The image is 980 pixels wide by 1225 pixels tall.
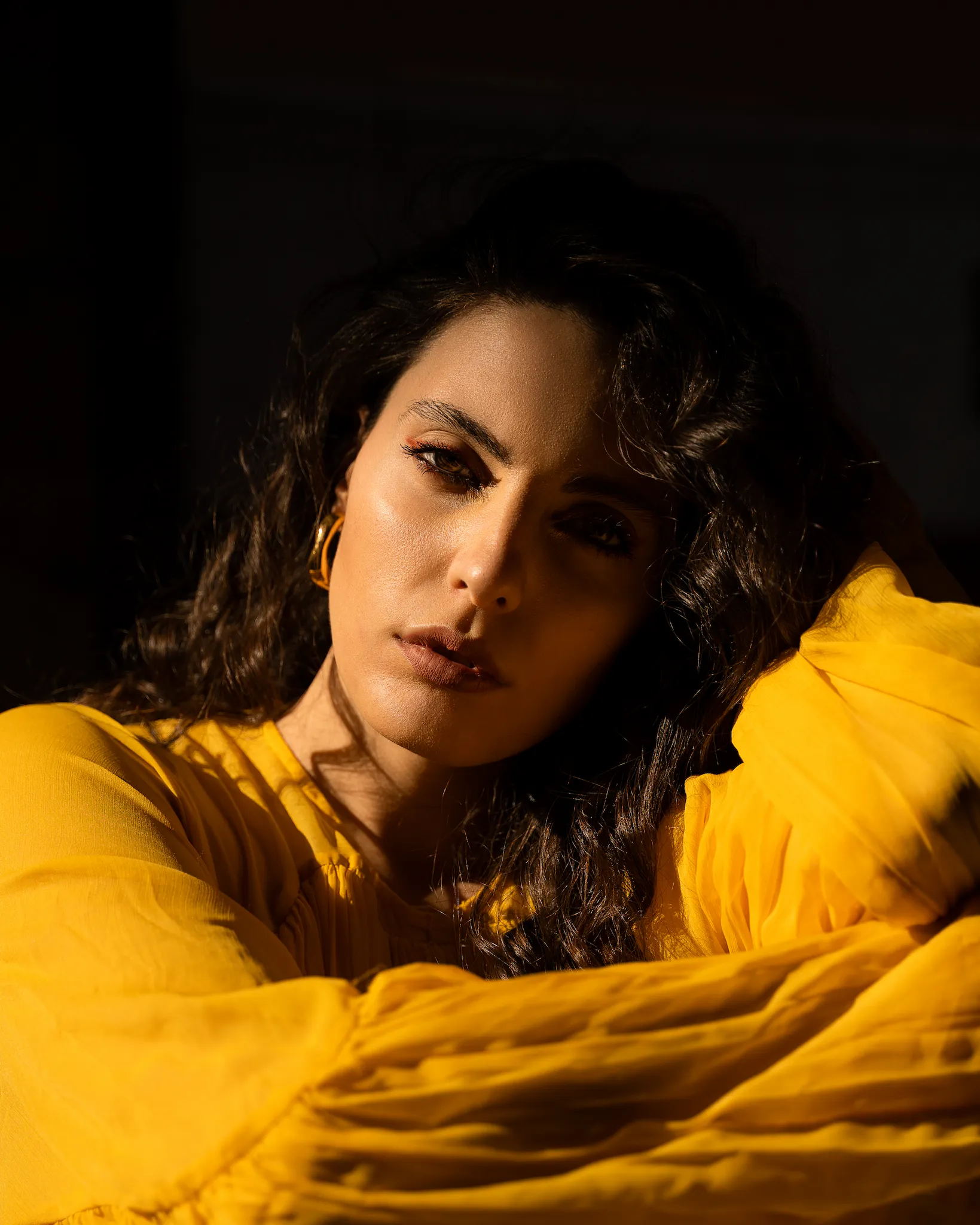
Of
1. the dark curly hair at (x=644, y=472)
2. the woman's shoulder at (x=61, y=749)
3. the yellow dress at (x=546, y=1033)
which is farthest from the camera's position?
the dark curly hair at (x=644, y=472)

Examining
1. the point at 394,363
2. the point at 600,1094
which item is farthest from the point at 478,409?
the point at 600,1094

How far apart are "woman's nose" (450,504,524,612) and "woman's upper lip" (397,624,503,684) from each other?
0.04 metres

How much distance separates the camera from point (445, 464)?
127 centimetres

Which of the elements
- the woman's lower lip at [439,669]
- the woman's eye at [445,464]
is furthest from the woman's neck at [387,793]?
the woman's eye at [445,464]

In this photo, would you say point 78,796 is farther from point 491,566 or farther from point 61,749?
point 491,566

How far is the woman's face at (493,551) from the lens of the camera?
120 centimetres

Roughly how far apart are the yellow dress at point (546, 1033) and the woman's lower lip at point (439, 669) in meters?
0.28

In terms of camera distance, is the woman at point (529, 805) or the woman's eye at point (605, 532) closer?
the woman at point (529, 805)

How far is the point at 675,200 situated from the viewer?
1504 millimetres

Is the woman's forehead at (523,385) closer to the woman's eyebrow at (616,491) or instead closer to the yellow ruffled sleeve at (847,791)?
the woman's eyebrow at (616,491)

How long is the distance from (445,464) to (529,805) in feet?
1.37

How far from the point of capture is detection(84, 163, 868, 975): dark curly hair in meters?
1.30

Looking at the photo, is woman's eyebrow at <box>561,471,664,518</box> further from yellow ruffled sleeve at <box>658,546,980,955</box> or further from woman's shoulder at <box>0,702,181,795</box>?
woman's shoulder at <box>0,702,181,795</box>

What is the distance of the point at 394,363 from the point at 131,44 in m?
0.79
